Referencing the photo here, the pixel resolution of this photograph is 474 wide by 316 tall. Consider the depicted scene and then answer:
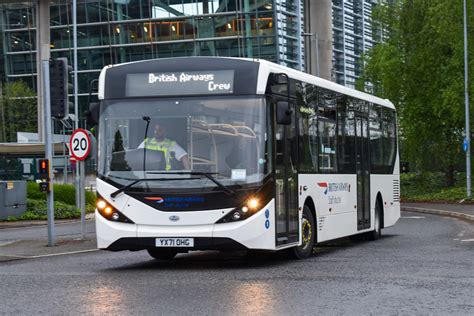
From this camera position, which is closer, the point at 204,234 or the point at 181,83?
the point at 204,234

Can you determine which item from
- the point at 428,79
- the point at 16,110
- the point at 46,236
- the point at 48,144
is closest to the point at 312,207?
the point at 48,144

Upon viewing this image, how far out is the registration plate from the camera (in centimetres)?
1291

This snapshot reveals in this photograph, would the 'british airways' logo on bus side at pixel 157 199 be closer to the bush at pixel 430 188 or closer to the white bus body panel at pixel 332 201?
the white bus body panel at pixel 332 201

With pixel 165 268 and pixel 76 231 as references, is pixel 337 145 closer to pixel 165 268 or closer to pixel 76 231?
pixel 165 268

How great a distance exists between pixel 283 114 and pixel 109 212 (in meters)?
2.91

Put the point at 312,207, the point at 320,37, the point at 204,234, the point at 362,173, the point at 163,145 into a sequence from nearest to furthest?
the point at 204,234 < the point at 163,145 < the point at 312,207 < the point at 362,173 < the point at 320,37

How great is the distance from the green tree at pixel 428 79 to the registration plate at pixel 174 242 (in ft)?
101

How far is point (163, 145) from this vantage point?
13.1 m

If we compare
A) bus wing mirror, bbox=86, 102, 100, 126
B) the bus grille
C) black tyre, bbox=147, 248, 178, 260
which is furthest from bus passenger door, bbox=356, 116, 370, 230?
bus wing mirror, bbox=86, 102, 100, 126

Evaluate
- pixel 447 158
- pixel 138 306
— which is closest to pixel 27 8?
pixel 447 158

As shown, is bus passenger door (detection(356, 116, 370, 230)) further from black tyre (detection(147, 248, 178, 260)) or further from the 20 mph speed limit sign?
the 20 mph speed limit sign

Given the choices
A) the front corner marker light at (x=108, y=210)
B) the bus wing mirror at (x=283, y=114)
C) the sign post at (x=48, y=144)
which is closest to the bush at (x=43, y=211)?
the sign post at (x=48, y=144)

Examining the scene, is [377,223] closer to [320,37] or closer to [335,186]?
[335,186]

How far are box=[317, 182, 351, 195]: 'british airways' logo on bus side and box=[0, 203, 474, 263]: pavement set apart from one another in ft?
17.0
